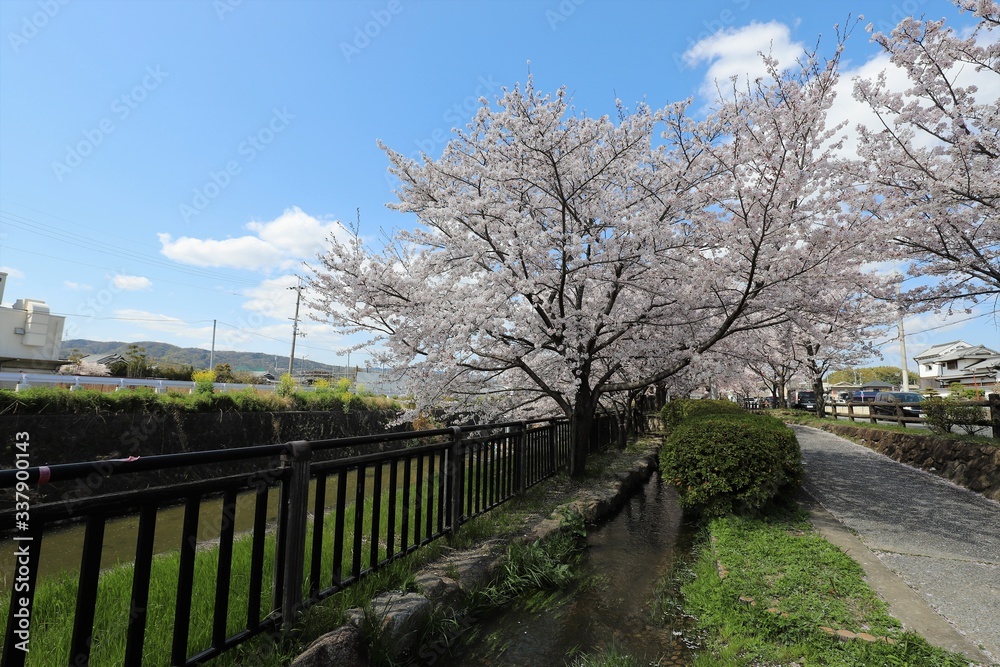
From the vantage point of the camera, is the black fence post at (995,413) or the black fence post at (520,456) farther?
the black fence post at (995,413)

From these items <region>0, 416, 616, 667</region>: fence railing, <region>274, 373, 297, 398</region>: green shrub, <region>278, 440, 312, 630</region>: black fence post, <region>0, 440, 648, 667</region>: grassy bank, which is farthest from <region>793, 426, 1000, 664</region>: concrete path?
<region>274, 373, 297, 398</region>: green shrub

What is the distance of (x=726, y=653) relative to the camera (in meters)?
3.03

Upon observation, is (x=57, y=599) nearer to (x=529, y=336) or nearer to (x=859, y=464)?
(x=529, y=336)

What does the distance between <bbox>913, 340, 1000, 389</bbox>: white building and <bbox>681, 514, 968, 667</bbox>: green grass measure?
4530 centimetres

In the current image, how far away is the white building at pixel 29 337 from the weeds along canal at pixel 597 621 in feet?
107

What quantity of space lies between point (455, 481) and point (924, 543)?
188 inches

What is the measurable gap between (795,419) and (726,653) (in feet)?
75.5

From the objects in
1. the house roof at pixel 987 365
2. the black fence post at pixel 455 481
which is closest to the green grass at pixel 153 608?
the black fence post at pixel 455 481

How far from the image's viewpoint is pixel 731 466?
5.59 metres

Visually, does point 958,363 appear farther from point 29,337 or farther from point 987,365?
point 29,337

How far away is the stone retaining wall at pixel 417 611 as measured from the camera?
2.54 metres

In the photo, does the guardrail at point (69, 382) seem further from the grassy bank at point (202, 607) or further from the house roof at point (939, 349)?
the house roof at point (939, 349)

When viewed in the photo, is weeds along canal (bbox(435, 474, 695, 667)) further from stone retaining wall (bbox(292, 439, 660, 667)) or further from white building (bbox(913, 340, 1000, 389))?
white building (bbox(913, 340, 1000, 389))

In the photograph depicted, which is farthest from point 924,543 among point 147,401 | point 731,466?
point 147,401
